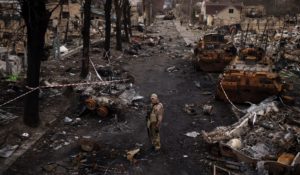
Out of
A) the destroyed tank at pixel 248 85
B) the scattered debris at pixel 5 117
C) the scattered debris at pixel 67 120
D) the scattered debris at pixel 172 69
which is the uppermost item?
the destroyed tank at pixel 248 85

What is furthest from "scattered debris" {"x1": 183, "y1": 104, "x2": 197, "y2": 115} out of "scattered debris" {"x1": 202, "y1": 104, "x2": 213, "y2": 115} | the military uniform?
the military uniform

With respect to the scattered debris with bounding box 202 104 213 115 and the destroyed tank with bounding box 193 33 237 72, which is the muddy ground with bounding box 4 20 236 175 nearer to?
the scattered debris with bounding box 202 104 213 115

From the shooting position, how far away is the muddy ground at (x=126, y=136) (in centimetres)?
904

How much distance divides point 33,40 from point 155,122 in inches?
142

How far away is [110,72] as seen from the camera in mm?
18219

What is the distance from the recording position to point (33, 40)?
34.5 ft

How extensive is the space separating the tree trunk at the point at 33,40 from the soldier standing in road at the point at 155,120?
3.15m

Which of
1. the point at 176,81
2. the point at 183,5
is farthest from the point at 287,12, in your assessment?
the point at 176,81

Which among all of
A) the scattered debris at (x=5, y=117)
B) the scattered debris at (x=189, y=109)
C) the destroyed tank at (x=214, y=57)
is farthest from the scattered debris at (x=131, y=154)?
the destroyed tank at (x=214, y=57)

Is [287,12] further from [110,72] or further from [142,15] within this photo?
[110,72]

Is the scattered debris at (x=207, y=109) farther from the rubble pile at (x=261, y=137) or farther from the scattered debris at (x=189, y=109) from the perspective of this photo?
the rubble pile at (x=261, y=137)

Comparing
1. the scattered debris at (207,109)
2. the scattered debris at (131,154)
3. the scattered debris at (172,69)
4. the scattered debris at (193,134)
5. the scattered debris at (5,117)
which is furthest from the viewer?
the scattered debris at (172,69)

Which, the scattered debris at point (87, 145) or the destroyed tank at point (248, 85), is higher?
the destroyed tank at point (248, 85)

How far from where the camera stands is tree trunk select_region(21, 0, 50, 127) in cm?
1009
